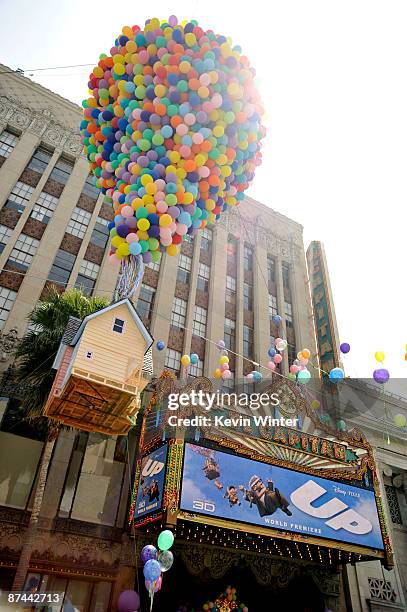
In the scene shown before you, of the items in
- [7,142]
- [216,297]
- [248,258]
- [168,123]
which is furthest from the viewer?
[248,258]

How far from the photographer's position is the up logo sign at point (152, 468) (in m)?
16.1

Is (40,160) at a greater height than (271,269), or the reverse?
(271,269)

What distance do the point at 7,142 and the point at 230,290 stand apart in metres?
17.4

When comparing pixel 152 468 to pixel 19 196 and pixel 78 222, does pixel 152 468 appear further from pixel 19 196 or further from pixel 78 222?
pixel 19 196

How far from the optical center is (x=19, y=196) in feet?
82.5

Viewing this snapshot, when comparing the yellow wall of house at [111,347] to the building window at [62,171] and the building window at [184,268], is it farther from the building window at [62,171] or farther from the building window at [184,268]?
the building window at [62,171]

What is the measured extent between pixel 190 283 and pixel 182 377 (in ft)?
23.6

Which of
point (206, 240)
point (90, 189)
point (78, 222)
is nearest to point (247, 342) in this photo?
point (206, 240)

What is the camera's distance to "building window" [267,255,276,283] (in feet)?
110

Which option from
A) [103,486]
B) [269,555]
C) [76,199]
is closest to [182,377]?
[103,486]

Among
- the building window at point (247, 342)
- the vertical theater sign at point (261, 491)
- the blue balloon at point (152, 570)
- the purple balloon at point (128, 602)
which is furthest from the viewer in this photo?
the building window at point (247, 342)

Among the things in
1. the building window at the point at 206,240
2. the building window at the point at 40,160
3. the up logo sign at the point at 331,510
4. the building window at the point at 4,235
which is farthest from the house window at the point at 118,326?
the building window at the point at 206,240

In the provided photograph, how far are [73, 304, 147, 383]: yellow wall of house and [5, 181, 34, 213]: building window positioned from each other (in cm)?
1664

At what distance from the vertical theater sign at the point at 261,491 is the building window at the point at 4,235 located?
1240cm
